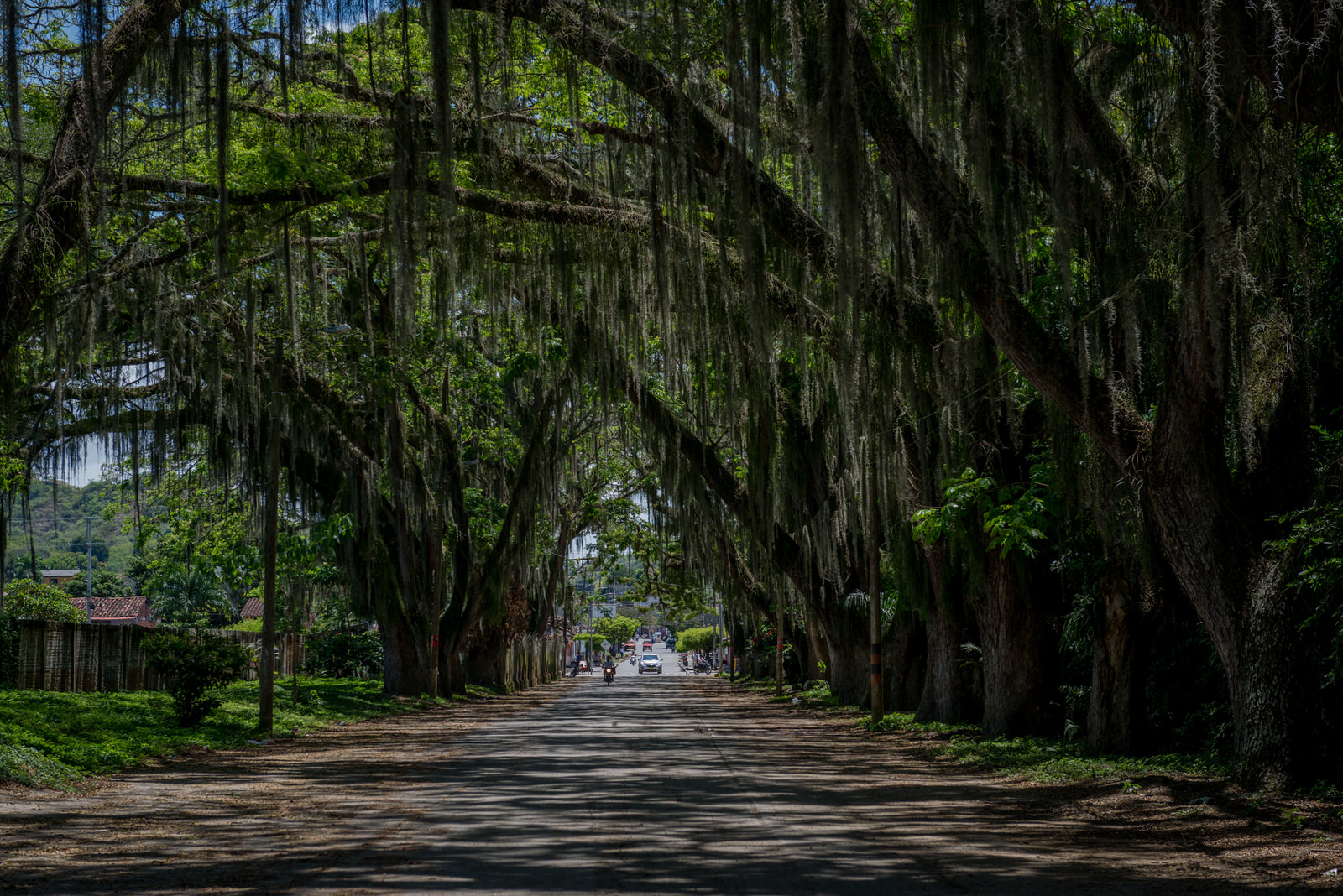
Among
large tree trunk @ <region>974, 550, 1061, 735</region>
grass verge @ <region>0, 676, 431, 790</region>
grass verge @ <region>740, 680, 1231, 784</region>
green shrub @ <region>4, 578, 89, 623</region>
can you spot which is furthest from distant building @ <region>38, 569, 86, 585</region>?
large tree trunk @ <region>974, 550, 1061, 735</region>

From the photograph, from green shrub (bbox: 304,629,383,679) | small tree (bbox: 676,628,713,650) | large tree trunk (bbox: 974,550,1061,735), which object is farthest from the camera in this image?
small tree (bbox: 676,628,713,650)

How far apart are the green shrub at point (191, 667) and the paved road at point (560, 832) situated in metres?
2.15

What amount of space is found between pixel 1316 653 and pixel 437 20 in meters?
8.00

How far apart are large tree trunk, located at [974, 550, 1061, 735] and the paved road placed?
238cm

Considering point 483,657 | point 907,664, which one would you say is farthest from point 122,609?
point 907,664

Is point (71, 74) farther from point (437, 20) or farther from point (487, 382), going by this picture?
point (487, 382)

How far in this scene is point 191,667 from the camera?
15719mm

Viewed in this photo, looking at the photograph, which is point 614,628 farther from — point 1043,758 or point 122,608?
point 1043,758

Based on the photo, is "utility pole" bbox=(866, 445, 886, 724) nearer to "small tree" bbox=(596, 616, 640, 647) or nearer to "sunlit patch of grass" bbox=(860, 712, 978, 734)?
"sunlit patch of grass" bbox=(860, 712, 978, 734)

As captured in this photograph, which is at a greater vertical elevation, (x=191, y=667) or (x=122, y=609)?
(x=191, y=667)

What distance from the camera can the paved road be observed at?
5.87m

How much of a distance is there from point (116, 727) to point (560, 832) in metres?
9.16

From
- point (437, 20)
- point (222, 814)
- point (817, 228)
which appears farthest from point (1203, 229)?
point (222, 814)

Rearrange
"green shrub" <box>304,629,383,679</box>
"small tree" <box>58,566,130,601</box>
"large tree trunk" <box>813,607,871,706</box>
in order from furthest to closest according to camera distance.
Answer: "small tree" <box>58,566,130,601</box>
"green shrub" <box>304,629,383,679</box>
"large tree trunk" <box>813,607,871,706</box>
